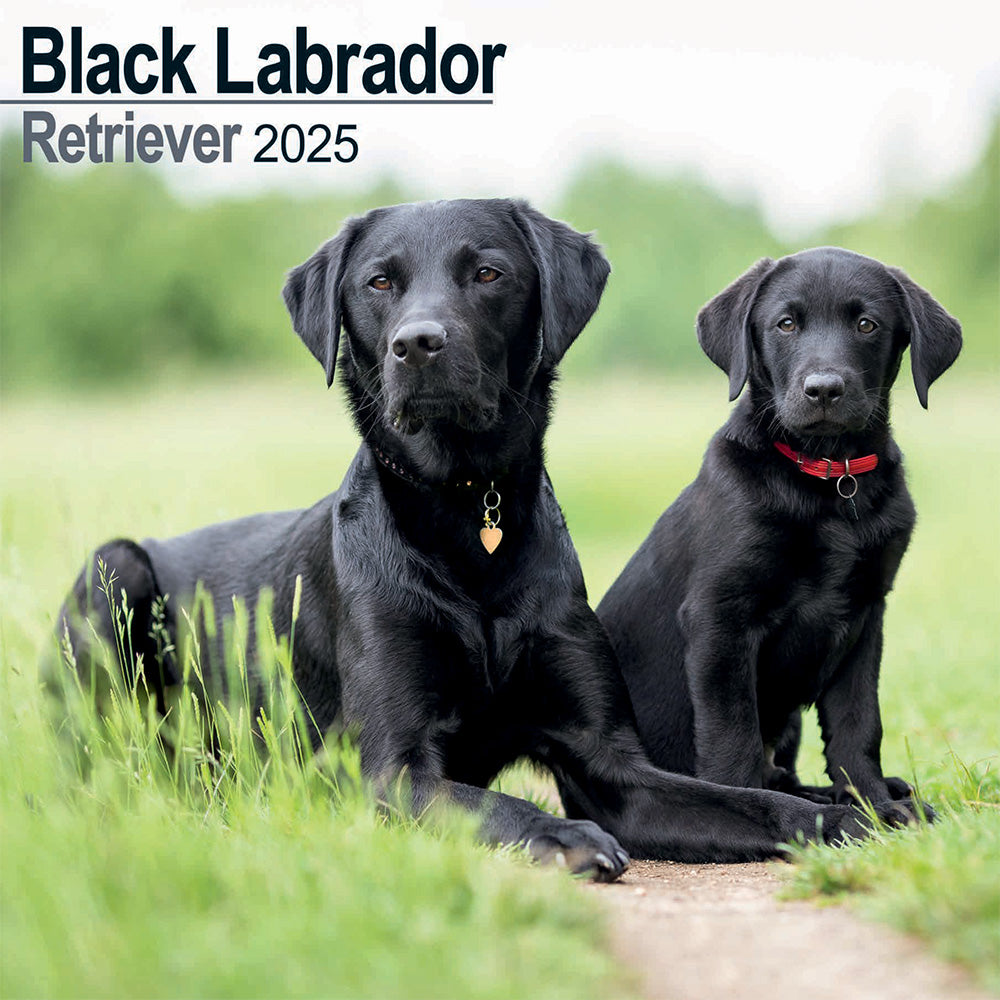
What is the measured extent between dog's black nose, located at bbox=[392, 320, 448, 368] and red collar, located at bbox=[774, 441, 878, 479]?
1.13 metres

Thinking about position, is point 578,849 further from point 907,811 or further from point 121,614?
point 121,614

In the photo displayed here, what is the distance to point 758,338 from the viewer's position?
13.0 feet

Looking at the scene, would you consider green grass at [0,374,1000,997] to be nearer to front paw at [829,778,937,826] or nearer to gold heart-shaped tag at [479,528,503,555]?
front paw at [829,778,937,826]

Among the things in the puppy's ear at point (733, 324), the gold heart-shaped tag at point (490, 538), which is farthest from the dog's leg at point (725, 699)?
the puppy's ear at point (733, 324)

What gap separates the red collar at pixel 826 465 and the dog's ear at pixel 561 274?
0.70 m

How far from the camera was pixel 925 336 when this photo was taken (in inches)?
153

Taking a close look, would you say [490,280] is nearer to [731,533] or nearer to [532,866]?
[731,533]

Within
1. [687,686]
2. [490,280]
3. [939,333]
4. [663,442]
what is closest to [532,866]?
[687,686]

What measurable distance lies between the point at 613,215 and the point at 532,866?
46.0 m

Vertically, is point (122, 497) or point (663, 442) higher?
point (122, 497)

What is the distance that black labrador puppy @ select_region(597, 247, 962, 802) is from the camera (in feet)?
11.7

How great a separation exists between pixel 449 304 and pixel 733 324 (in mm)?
1036

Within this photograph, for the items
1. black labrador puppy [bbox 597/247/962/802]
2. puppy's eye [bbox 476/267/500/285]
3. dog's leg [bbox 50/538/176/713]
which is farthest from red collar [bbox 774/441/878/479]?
dog's leg [bbox 50/538/176/713]

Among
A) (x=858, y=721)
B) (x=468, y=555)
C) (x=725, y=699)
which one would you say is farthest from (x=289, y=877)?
(x=858, y=721)
